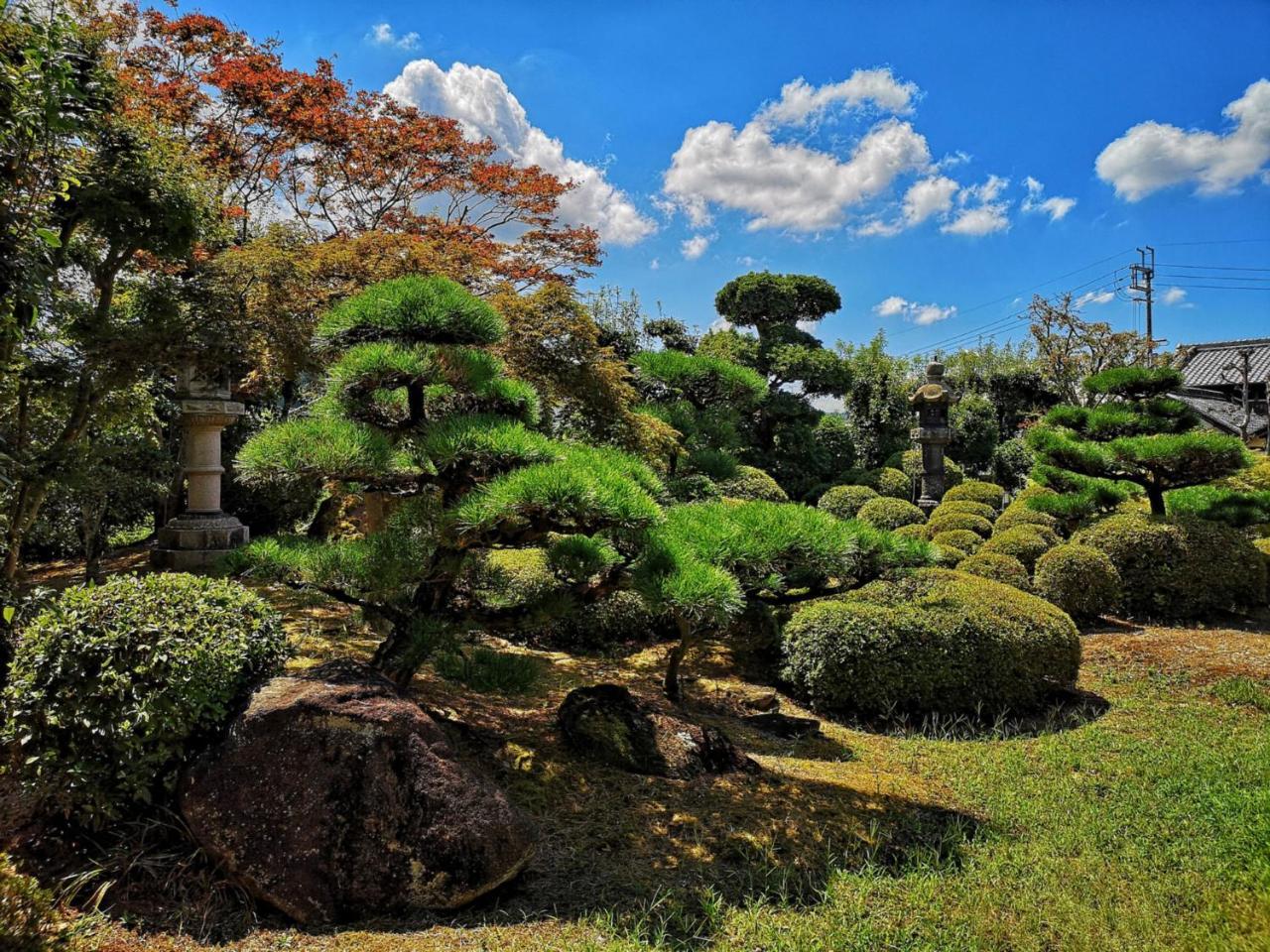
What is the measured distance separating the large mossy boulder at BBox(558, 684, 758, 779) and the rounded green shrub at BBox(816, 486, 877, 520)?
8873mm

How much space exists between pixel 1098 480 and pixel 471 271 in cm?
818

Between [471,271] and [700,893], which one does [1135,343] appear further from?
[700,893]

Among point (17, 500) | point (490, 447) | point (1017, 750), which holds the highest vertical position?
point (490, 447)

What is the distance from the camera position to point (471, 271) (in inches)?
305

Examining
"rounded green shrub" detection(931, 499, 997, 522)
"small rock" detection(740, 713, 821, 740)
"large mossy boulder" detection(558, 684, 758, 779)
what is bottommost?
"small rock" detection(740, 713, 821, 740)

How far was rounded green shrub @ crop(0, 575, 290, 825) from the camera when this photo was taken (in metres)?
2.40

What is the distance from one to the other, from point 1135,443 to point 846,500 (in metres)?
5.19

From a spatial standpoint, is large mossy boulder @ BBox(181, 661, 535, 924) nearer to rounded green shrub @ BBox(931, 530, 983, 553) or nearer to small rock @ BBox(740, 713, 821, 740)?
small rock @ BBox(740, 713, 821, 740)

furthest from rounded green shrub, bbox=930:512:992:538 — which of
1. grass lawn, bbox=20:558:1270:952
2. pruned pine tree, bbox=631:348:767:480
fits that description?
grass lawn, bbox=20:558:1270:952

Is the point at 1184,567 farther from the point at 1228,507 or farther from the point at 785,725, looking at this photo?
the point at 785,725

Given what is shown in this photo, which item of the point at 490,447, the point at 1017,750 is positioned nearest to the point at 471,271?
the point at 490,447

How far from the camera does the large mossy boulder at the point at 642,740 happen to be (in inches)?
140

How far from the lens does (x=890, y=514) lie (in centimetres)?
1088

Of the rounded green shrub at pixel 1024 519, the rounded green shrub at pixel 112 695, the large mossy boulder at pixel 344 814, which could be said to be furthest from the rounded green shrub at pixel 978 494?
the rounded green shrub at pixel 112 695
